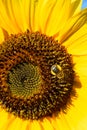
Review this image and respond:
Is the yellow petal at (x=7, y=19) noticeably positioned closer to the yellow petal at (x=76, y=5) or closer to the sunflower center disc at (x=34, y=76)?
the sunflower center disc at (x=34, y=76)

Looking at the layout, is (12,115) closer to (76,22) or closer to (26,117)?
(26,117)

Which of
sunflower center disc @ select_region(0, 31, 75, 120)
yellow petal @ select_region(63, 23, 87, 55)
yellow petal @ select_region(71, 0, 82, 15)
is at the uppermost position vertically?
yellow petal @ select_region(71, 0, 82, 15)

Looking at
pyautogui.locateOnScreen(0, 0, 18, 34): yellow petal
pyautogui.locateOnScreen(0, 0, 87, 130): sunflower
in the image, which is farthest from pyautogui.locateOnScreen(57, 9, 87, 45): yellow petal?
pyautogui.locateOnScreen(0, 0, 18, 34): yellow petal

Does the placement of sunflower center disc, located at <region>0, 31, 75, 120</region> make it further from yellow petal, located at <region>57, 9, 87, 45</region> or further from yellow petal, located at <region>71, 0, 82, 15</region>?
yellow petal, located at <region>71, 0, 82, 15</region>

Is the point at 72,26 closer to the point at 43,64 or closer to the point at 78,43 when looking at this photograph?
Result: the point at 78,43

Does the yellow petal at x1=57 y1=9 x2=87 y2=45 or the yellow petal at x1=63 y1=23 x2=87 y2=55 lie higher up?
the yellow petal at x1=57 y1=9 x2=87 y2=45

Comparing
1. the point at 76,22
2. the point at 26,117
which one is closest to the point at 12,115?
the point at 26,117

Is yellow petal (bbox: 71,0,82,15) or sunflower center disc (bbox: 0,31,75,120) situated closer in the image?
yellow petal (bbox: 71,0,82,15)
